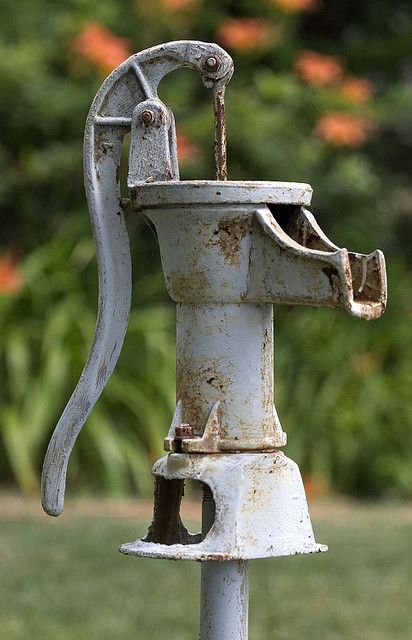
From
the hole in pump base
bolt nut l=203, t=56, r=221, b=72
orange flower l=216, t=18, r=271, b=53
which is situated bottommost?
the hole in pump base

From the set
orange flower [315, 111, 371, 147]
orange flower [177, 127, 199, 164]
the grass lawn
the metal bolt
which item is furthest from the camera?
orange flower [315, 111, 371, 147]

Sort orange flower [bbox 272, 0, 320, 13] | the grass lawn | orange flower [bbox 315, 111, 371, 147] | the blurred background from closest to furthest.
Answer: the grass lawn, the blurred background, orange flower [bbox 315, 111, 371, 147], orange flower [bbox 272, 0, 320, 13]

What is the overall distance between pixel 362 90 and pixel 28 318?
8.43 feet

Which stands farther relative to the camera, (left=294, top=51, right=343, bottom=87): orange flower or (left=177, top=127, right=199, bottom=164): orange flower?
(left=294, top=51, right=343, bottom=87): orange flower

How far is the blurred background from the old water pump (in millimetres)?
4881

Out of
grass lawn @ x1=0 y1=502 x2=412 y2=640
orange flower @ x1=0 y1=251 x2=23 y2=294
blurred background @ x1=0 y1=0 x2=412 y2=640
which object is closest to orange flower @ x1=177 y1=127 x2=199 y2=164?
blurred background @ x1=0 y1=0 x2=412 y2=640

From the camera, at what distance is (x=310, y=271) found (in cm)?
189

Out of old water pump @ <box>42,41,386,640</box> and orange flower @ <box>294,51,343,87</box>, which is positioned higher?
orange flower @ <box>294,51,343,87</box>

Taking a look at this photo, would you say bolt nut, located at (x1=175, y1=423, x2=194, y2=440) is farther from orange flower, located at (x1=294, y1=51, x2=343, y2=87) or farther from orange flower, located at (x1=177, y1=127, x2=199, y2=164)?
orange flower, located at (x1=294, y1=51, x2=343, y2=87)

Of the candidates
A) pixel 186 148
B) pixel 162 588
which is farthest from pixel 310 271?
pixel 186 148

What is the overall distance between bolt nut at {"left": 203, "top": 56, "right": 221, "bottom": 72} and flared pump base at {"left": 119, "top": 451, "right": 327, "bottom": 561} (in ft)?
1.93

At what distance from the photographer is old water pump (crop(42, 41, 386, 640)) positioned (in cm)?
191

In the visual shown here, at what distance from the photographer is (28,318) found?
757 cm

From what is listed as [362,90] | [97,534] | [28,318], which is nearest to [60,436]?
[97,534]
